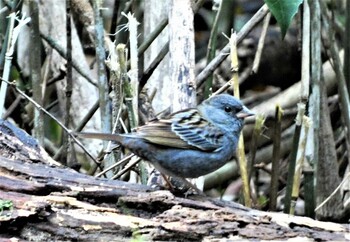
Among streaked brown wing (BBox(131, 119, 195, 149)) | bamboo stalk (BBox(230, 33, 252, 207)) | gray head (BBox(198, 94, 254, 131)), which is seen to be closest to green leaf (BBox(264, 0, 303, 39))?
bamboo stalk (BBox(230, 33, 252, 207))

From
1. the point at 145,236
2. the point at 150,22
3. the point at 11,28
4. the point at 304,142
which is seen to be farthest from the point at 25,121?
the point at 145,236

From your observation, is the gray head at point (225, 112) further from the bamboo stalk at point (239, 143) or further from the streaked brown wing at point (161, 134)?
the streaked brown wing at point (161, 134)

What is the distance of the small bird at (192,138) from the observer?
3871mm

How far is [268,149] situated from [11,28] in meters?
2.84

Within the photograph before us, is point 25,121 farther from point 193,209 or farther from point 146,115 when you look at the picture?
point 193,209

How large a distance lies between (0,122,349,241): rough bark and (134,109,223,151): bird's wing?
390 mm

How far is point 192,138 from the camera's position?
Result: 3965 mm

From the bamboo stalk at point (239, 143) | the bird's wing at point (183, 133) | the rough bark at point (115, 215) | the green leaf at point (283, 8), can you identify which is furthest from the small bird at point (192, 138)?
the green leaf at point (283, 8)

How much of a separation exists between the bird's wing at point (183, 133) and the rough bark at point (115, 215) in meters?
0.39

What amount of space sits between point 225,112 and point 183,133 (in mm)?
248

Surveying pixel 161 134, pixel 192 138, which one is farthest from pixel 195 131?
pixel 161 134

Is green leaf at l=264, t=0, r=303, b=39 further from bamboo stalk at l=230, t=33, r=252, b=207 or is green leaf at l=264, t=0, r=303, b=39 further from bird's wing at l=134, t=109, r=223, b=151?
bird's wing at l=134, t=109, r=223, b=151

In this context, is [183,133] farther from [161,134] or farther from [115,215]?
[115,215]

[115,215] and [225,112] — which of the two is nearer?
[115,215]
